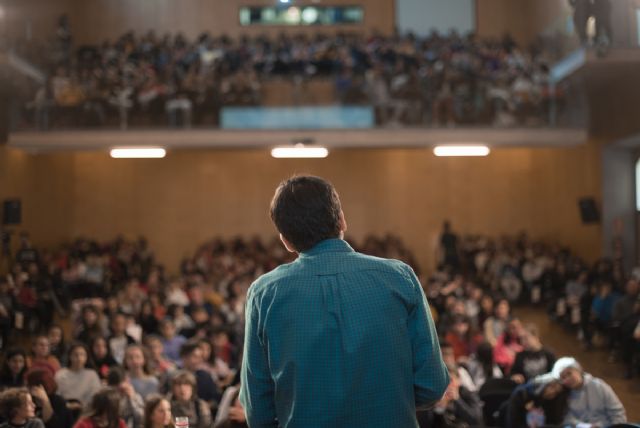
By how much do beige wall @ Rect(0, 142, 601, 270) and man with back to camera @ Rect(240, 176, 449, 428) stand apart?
19052 mm

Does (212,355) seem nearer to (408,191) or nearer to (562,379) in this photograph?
(562,379)

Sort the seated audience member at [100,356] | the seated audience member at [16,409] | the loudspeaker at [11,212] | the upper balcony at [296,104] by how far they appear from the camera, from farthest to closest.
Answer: the loudspeaker at [11,212] → the upper balcony at [296,104] → the seated audience member at [100,356] → the seated audience member at [16,409]

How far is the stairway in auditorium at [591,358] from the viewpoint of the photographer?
4723mm

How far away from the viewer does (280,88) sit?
14.5 metres

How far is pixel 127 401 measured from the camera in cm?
590

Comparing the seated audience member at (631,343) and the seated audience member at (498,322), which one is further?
the seated audience member at (498,322)

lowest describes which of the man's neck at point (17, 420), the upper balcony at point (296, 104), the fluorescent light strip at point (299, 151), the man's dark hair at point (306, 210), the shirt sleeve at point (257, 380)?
the man's neck at point (17, 420)

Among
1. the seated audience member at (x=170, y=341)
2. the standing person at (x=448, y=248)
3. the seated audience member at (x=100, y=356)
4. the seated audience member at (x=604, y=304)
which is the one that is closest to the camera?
the seated audience member at (x=100, y=356)

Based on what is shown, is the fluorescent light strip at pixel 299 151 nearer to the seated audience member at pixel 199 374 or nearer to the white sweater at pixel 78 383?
the seated audience member at pixel 199 374

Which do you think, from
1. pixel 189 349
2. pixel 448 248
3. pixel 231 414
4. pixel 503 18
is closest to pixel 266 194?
pixel 448 248

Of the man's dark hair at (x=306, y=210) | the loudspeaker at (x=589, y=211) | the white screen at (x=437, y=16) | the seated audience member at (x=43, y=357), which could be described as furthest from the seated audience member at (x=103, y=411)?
the white screen at (x=437, y=16)

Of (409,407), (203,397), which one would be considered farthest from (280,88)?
(409,407)

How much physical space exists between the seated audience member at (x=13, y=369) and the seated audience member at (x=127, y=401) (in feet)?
3.72

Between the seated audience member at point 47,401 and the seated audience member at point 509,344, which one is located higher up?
the seated audience member at point 47,401
